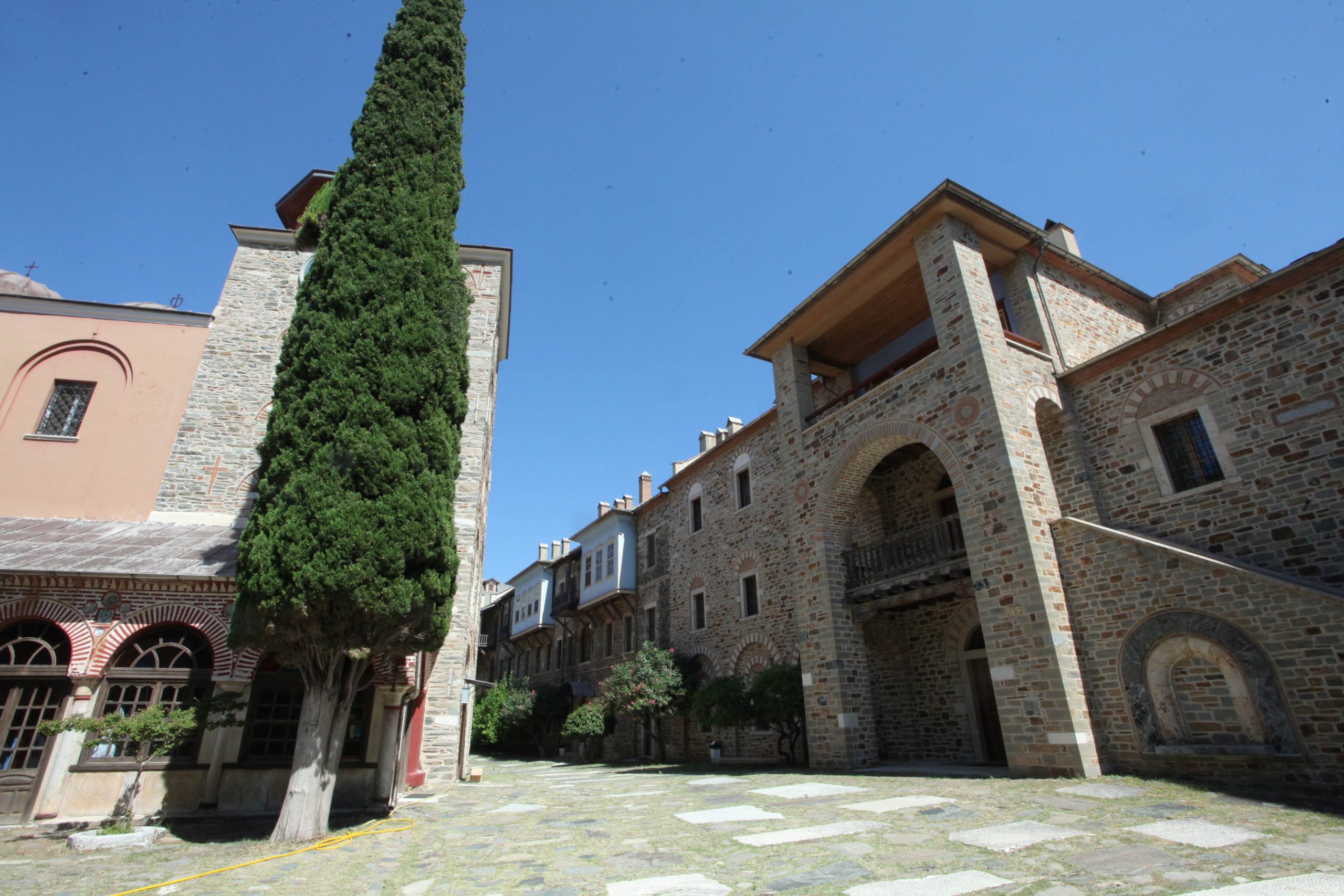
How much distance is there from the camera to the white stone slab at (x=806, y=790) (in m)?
8.00

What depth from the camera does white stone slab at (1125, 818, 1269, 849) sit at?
470 cm

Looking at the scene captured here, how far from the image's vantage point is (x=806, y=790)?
843 cm

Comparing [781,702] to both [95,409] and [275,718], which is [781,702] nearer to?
[275,718]

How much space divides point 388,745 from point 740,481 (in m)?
11.1

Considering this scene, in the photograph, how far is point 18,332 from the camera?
40.7ft

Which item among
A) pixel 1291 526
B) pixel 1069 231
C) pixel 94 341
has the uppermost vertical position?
pixel 1069 231

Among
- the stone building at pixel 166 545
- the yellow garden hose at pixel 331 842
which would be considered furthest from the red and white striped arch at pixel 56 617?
the yellow garden hose at pixel 331 842

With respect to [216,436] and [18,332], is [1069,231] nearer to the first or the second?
[216,436]

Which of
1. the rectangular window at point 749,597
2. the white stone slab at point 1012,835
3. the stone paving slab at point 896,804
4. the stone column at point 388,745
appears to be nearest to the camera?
the white stone slab at point 1012,835

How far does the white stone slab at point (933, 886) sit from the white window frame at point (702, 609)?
553 inches

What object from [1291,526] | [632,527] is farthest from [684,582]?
[1291,526]

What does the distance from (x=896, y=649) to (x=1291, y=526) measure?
271 inches

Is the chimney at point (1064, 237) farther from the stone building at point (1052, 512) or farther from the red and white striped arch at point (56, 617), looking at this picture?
the red and white striped arch at point (56, 617)

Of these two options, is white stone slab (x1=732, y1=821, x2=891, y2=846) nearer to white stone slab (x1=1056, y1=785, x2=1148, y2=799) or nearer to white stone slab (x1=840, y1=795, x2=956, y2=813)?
white stone slab (x1=840, y1=795, x2=956, y2=813)
